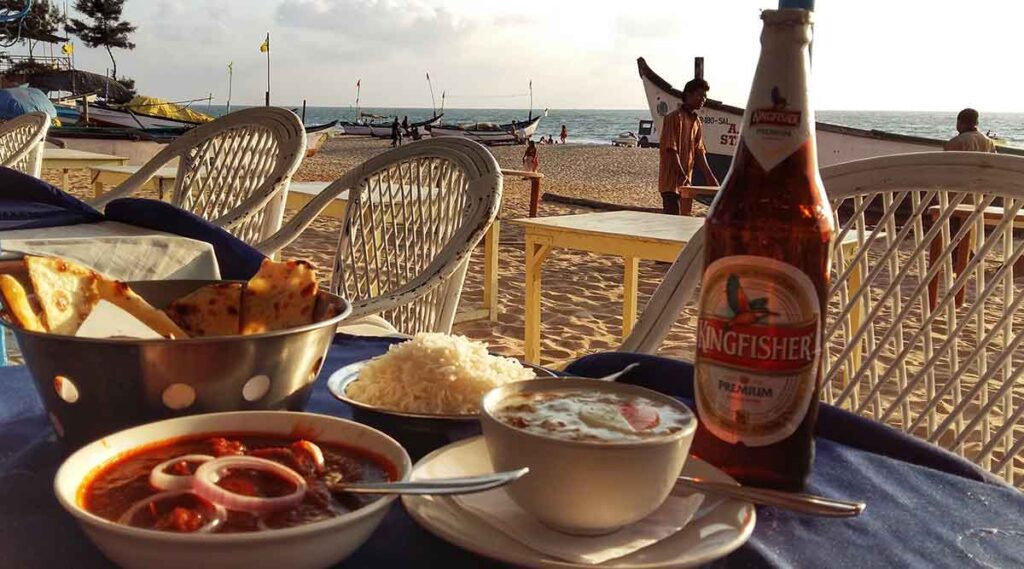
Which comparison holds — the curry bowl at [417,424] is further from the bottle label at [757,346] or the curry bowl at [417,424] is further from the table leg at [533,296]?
the table leg at [533,296]

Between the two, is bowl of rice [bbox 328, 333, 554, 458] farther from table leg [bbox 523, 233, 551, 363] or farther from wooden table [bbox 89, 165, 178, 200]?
wooden table [bbox 89, 165, 178, 200]

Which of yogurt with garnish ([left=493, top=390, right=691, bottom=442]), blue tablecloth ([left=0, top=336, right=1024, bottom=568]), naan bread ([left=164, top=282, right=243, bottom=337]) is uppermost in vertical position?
naan bread ([left=164, top=282, right=243, bottom=337])

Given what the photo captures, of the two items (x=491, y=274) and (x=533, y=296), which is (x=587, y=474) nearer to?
(x=533, y=296)

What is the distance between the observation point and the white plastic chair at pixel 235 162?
2.49 meters

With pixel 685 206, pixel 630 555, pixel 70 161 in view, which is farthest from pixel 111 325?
pixel 70 161

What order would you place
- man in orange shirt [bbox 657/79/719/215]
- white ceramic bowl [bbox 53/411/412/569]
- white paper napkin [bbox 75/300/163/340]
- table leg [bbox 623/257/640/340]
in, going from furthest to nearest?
man in orange shirt [bbox 657/79/719/215] → table leg [bbox 623/257/640/340] → white paper napkin [bbox 75/300/163/340] → white ceramic bowl [bbox 53/411/412/569]

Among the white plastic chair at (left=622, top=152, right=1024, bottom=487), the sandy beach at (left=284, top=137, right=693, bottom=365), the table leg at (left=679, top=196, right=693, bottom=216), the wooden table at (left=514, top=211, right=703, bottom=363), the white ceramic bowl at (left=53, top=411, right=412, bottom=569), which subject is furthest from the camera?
the table leg at (left=679, top=196, right=693, bottom=216)

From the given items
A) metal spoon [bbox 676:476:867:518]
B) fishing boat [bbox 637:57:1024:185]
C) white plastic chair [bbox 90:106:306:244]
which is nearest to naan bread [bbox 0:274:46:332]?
metal spoon [bbox 676:476:867:518]

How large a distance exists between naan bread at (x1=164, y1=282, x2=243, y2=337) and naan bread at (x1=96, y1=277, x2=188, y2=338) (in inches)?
1.1

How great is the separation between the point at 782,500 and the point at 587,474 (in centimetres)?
17

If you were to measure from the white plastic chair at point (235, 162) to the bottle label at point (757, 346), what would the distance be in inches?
74.8

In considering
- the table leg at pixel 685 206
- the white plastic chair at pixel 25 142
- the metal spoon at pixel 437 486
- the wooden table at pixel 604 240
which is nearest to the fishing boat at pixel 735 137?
the table leg at pixel 685 206

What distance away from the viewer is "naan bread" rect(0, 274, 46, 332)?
0.60 metres

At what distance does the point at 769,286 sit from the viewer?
23.9 inches
